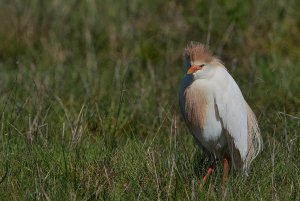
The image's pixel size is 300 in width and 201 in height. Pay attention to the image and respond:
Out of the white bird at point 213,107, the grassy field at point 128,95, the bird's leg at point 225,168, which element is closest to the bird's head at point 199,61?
the white bird at point 213,107

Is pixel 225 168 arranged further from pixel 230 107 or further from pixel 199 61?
pixel 199 61

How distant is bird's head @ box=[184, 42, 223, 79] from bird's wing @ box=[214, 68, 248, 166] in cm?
6

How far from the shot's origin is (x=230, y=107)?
4.87 m

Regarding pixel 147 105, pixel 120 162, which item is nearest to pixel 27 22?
pixel 147 105

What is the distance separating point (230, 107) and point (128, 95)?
4.40 ft

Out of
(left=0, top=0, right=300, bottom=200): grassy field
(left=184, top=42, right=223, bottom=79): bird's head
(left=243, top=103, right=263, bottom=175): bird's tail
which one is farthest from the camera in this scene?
(left=243, top=103, right=263, bottom=175): bird's tail

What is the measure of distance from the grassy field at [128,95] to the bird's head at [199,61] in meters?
0.41

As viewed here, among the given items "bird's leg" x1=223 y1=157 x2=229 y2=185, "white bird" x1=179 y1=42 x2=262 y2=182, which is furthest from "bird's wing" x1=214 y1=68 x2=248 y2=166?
"bird's leg" x1=223 y1=157 x2=229 y2=185

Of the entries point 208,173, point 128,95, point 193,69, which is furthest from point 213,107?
point 128,95

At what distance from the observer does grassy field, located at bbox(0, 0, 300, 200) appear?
15.0ft

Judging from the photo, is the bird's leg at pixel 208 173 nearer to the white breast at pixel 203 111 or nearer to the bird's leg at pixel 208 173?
the bird's leg at pixel 208 173

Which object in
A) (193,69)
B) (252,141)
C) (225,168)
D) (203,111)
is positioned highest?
(193,69)

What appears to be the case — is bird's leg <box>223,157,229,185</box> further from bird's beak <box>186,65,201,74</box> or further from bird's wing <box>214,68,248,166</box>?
bird's beak <box>186,65,201,74</box>

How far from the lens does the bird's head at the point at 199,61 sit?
4840mm
